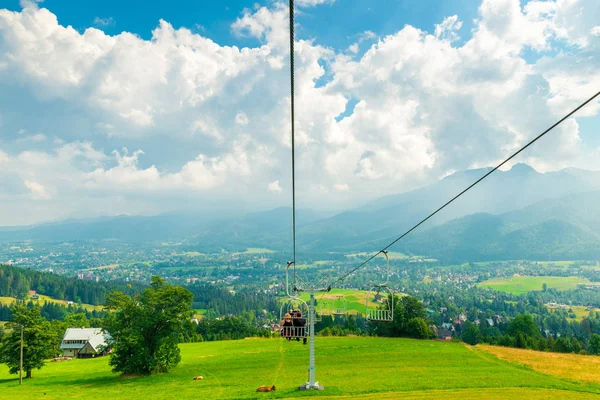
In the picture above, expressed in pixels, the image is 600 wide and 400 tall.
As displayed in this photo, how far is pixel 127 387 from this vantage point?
39062mm

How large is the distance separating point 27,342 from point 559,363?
202ft

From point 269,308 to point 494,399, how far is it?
472ft

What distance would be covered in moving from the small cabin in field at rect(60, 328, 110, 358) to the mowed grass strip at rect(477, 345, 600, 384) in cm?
6919

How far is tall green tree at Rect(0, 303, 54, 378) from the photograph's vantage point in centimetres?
4597

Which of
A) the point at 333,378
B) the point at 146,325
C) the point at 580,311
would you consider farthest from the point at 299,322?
the point at 580,311

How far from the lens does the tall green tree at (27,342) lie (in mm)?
45969

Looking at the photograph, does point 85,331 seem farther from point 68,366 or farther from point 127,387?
point 127,387

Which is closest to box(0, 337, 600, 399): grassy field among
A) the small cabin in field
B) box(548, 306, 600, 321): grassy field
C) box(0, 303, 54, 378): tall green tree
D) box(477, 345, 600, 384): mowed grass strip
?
box(477, 345, 600, 384): mowed grass strip

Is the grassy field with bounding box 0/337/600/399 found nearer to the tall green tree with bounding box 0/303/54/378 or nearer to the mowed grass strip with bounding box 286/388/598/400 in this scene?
the mowed grass strip with bounding box 286/388/598/400

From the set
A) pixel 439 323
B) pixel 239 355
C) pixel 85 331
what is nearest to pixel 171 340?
pixel 239 355

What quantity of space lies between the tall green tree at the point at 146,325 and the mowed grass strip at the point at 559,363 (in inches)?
1561

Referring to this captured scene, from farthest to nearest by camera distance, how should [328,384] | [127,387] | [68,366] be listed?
[68,366]
[127,387]
[328,384]

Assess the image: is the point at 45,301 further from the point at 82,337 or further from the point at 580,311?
the point at 580,311

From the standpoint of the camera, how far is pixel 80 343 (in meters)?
80.8
